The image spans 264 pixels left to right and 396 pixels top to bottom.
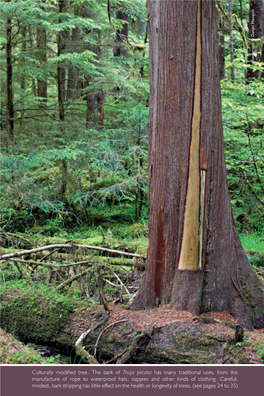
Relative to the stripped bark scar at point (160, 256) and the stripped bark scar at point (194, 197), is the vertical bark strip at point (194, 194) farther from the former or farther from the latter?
the stripped bark scar at point (160, 256)

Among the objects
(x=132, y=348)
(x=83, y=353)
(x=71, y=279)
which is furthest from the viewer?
(x=71, y=279)

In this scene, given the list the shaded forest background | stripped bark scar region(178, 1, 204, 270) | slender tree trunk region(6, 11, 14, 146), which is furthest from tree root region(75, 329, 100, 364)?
slender tree trunk region(6, 11, 14, 146)

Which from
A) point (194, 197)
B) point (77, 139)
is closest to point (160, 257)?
point (194, 197)

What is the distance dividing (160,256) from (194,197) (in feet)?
2.38

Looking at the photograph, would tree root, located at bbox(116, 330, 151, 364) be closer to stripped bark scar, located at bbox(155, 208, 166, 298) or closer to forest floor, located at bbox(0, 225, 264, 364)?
forest floor, located at bbox(0, 225, 264, 364)

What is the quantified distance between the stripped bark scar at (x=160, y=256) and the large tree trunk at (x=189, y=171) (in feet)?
0.03

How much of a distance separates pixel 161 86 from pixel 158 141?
0.56 metres

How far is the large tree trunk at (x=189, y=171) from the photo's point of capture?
9.65 feet

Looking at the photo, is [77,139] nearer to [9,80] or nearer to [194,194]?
[9,80]

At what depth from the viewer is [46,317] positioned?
3295mm

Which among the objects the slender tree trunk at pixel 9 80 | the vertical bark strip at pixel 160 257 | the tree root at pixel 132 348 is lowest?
the tree root at pixel 132 348

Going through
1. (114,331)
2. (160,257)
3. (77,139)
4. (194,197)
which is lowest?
(114,331)

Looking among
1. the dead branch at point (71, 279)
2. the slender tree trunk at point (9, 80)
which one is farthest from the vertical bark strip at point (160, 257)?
the slender tree trunk at point (9, 80)

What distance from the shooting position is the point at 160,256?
314 centimetres
